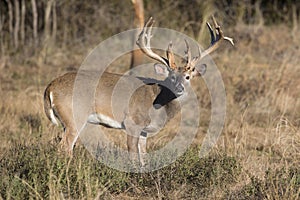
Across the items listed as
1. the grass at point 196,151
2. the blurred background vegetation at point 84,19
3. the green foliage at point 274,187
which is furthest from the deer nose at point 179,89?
the blurred background vegetation at point 84,19

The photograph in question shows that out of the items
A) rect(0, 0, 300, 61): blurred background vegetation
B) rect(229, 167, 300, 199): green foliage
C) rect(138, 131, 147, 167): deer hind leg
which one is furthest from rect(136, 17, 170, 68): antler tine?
rect(0, 0, 300, 61): blurred background vegetation

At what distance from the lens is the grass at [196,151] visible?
18.7 ft

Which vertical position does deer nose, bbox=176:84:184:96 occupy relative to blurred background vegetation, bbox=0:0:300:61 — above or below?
above

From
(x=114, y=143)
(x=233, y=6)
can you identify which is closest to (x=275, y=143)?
(x=114, y=143)

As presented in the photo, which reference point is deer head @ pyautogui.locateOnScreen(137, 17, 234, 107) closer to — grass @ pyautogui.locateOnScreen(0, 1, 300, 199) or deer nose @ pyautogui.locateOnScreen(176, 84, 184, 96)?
deer nose @ pyautogui.locateOnScreen(176, 84, 184, 96)

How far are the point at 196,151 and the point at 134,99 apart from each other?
4.95ft

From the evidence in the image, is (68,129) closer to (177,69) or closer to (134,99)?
(134,99)

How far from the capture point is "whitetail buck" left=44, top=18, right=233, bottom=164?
7730 mm

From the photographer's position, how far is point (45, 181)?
5602 millimetres

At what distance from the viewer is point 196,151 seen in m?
6.93

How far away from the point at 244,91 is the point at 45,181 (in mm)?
6945

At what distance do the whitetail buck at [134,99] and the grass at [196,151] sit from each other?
0.89ft

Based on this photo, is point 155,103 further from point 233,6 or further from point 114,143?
point 233,6

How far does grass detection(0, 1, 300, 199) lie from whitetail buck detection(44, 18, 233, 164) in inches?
10.7
